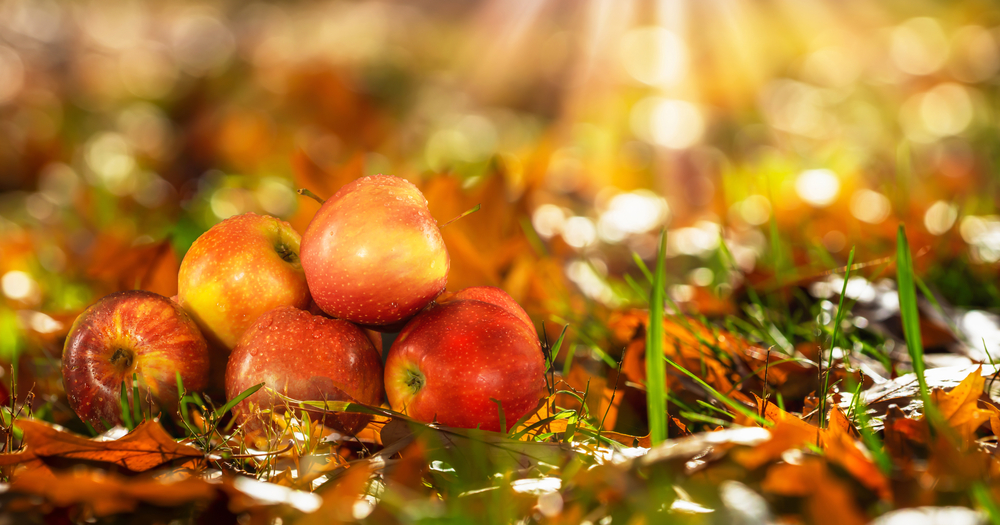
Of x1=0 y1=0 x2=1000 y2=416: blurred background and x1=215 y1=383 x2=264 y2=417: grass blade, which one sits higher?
x1=215 y1=383 x2=264 y2=417: grass blade

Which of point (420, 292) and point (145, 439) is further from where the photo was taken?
point (420, 292)

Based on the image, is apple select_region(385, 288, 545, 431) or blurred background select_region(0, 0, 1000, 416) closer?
apple select_region(385, 288, 545, 431)

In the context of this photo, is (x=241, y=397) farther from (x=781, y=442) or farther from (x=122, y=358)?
(x=781, y=442)

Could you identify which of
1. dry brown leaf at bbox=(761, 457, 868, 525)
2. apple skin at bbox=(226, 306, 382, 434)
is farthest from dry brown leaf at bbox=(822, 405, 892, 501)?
apple skin at bbox=(226, 306, 382, 434)

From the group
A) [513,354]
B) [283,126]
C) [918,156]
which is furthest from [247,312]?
[918,156]

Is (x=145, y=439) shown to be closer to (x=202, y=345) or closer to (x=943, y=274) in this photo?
(x=202, y=345)

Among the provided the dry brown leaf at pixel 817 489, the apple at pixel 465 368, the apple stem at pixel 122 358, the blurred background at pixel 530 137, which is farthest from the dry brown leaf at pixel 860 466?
the apple stem at pixel 122 358

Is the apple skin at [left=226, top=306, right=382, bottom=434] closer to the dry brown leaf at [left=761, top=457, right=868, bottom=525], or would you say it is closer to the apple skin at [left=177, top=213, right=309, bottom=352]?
the apple skin at [left=177, top=213, right=309, bottom=352]
